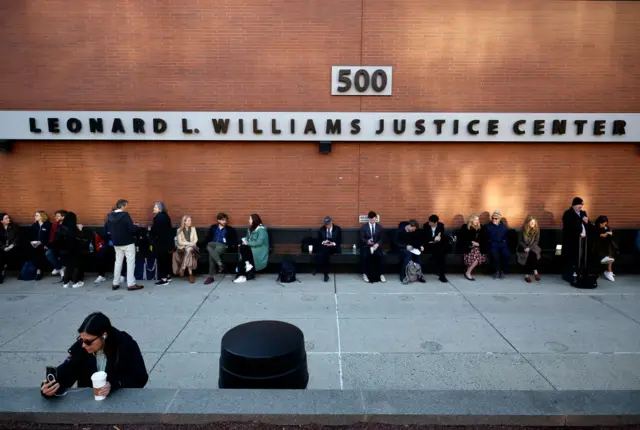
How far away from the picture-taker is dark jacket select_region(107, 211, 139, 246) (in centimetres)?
773

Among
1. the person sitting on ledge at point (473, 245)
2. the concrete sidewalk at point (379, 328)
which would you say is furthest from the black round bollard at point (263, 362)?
the person sitting on ledge at point (473, 245)

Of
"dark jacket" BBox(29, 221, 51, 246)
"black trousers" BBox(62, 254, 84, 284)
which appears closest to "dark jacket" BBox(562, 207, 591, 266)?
"black trousers" BBox(62, 254, 84, 284)

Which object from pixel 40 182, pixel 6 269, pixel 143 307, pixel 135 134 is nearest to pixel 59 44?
pixel 135 134

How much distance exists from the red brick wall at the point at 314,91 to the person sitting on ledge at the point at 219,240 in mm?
456

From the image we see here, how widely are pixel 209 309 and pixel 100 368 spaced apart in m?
3.71

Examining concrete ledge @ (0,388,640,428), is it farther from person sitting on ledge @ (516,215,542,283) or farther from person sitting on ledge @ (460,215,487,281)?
person sitting on ledge @ (516,215,542,283)

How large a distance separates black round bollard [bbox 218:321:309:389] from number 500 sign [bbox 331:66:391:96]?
6.90 metres

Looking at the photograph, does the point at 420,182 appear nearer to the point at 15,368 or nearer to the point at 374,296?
the point at 374,296

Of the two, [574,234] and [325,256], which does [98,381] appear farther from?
[574,234]

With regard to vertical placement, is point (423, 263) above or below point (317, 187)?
below

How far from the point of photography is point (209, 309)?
6836mm

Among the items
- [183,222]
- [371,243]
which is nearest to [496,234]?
[371,243]

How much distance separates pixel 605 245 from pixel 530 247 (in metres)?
1.62

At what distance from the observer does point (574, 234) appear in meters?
8.23
